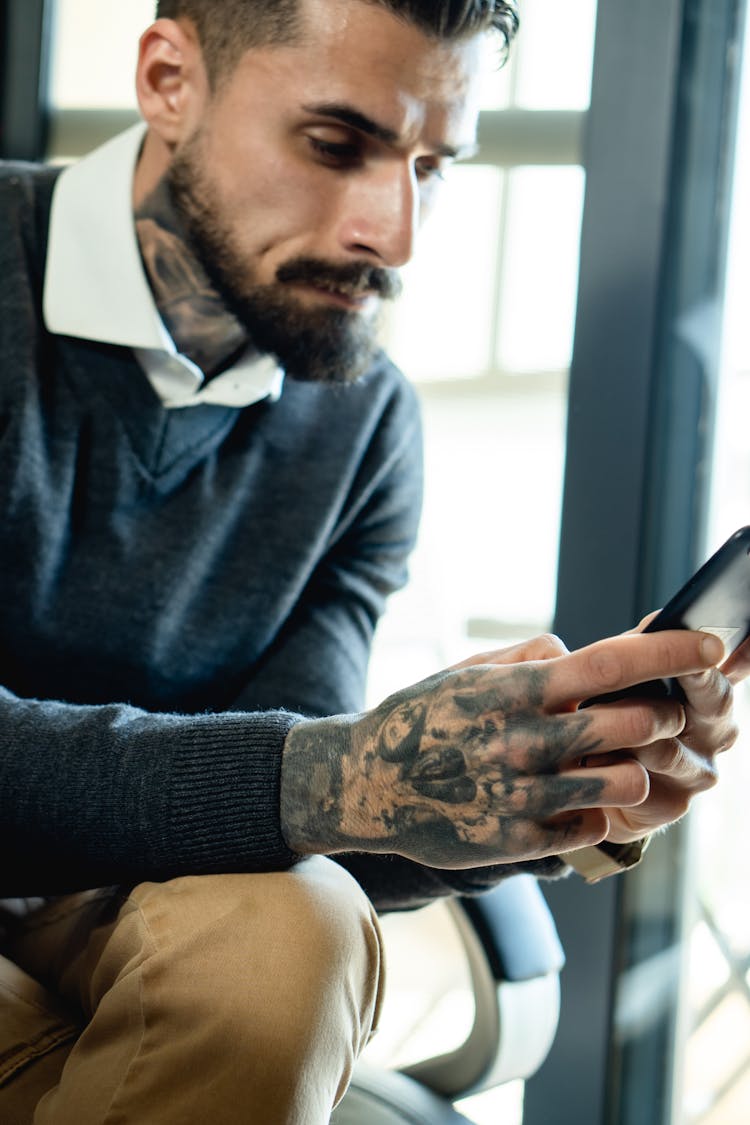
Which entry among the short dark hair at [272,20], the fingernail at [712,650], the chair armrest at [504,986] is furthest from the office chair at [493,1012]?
the short dark hair at [272,20]

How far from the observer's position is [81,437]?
120cm

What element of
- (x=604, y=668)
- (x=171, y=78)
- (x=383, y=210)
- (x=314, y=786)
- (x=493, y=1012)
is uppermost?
(x=171, y=78)

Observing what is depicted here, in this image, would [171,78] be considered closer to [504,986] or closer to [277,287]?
[277,287]

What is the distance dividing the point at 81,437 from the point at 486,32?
23.4 inches

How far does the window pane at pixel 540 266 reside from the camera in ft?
5.40

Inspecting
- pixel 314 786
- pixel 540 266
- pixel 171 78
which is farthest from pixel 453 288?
pixel 314 786

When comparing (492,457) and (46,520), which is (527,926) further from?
(492,457)

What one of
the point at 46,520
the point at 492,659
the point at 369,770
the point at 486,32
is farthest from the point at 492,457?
the point at 369,770

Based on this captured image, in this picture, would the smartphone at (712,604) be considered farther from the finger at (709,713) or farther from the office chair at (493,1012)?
the office chair at (493,1012)

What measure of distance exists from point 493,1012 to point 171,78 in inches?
40.4

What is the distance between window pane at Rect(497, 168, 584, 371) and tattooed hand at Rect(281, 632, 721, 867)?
0.95 m

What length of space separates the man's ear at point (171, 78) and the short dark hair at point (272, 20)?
0.02 m

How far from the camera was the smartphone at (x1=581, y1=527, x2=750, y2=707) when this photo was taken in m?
0.73

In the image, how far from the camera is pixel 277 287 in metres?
1.25
